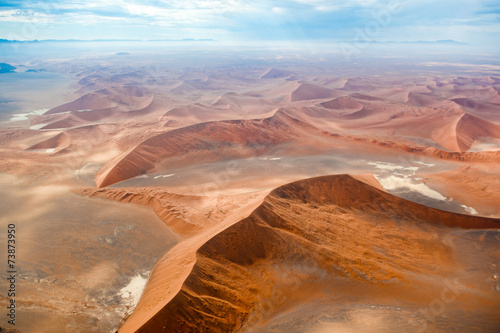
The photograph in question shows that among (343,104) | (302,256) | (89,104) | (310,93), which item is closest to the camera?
(302,256)

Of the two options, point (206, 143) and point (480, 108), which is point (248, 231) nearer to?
point (206, 143)

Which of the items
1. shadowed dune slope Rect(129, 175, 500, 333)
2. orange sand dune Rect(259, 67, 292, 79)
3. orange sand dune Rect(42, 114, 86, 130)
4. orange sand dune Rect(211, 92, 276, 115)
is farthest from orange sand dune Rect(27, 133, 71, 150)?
orange sand dune Rect(259, 67, 292, 79)

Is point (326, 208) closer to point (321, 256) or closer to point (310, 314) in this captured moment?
point (321, 256)

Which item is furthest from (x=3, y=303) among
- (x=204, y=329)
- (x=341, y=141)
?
(x=341, y=141)

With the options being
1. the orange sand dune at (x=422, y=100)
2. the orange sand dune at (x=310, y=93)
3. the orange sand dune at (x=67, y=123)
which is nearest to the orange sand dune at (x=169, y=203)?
the orange sand dune at (x=67, y=123)

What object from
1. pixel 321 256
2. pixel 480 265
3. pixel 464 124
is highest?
pixel 464 124

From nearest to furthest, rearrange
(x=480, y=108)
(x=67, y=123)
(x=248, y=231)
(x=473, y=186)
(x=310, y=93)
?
(x=248, y=231) → (x=473, y=186) → (x=67, y=123) → (x=480, y=108) → (x=310, y=93)

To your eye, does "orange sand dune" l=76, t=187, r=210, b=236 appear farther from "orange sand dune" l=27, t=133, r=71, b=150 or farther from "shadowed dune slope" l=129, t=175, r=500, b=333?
"orange sand dune" l=27, t=133, r=71, b=150

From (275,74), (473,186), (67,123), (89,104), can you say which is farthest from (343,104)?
(275,74)
